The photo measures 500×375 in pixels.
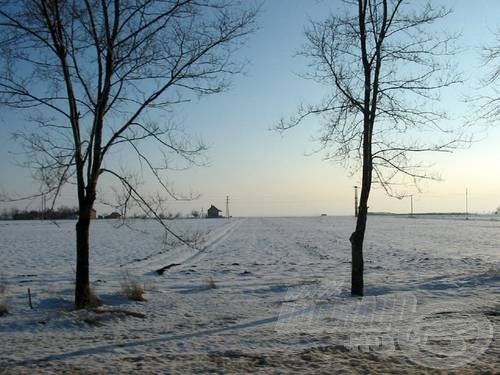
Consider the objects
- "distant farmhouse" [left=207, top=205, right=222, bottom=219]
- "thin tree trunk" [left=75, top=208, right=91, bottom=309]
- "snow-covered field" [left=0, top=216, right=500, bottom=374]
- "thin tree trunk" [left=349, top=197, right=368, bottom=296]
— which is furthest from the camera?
"distant farmhouse" [left=207, top=205, right=222, bottom=219]

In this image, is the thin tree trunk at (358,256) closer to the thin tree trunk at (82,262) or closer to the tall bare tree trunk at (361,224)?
the tall bare tree trunk at (361,224)

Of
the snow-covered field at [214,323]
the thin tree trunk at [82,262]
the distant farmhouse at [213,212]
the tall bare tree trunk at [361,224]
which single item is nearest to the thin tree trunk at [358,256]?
the tall bare tree trunk at [361,224]

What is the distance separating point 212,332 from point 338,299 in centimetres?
399

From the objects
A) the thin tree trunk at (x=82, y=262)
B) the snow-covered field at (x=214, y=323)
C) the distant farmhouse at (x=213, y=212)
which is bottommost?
the snow-covered field at (x=214, y=323)

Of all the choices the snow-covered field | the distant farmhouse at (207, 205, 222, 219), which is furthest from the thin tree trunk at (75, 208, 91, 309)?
the distant farmhouse at (207, 205, 222, 219)

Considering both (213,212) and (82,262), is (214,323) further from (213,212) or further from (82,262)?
(213,212)

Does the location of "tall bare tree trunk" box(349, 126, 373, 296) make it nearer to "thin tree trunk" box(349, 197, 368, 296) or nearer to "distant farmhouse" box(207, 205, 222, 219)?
"thin tree trunk" box(349, 197, 368, 296)

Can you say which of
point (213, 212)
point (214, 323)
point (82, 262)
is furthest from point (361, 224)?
point (213, 212)

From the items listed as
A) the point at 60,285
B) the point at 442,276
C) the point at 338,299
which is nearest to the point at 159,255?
the point at 60,285

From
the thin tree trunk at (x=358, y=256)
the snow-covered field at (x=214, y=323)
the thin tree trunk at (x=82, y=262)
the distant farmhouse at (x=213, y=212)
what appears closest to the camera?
the snow-covered field at (x=214, y=323)

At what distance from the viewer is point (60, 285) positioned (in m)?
15.1

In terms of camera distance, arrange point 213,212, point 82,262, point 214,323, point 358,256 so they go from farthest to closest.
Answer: point 213,212, point 358,256, point 82,262, point 214,323

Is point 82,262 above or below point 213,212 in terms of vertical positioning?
below

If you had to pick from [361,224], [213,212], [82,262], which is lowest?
[82,262]
